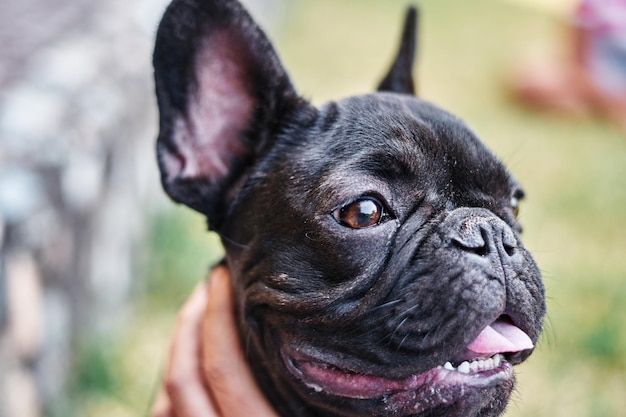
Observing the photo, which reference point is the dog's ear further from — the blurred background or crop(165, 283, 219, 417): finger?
the blurred background

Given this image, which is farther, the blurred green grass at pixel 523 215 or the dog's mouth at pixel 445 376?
the blurred green grass at pixel 523 215

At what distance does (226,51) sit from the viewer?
8.20ft

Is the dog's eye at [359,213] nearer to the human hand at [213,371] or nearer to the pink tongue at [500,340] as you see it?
the pink tongue at [500,340]

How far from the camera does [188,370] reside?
266 centimetres

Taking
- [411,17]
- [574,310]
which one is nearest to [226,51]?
[411,17]

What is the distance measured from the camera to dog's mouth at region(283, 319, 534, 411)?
1963mm

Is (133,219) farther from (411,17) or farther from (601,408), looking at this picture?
(601,408)

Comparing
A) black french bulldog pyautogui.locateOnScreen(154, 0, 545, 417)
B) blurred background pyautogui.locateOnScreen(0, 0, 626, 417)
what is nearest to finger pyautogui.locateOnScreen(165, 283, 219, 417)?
black french bulldog pyautogui.locateOnScreen(154, 0, 545, 417)

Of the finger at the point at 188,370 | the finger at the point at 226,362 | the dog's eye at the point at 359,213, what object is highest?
the dog's eye at the point at 359,213

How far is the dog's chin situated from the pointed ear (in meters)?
1.20

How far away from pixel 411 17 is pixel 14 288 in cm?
192

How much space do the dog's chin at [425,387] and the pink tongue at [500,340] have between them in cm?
4

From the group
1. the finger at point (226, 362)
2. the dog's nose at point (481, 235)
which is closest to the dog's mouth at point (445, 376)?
the dog's nose at point (481, 235)

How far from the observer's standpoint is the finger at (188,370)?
2555 millimetres
